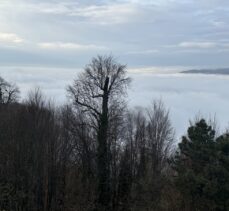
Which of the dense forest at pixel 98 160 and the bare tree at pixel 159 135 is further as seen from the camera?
the bare tree at pixel 159 135

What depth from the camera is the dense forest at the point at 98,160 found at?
25141 millimetres

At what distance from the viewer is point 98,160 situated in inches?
2002

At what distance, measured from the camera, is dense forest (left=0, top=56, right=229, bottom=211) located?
2514 centimetres

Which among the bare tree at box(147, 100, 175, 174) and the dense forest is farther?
the bare tree at box(147, 100, 175, 174)

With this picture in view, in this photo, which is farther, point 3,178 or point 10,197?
point 3,178

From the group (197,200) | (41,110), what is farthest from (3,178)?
(197,200)

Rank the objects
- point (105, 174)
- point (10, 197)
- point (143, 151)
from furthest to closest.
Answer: point (143, 151) < point (105, 174) < point (10, 197)

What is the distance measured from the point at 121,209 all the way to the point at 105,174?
14.2 ft

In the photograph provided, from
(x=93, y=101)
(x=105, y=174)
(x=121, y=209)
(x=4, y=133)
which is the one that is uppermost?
(x=93, y=101)

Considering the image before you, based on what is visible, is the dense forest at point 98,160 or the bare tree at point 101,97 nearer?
the dense forest at point 98,160

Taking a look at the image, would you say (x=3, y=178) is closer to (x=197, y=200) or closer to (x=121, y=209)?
(x=121, y=209)

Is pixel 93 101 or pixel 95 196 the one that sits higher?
pixel 93 101

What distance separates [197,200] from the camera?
25.1 metres

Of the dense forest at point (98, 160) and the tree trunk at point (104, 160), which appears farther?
the tree trunk at point (104, 160)
